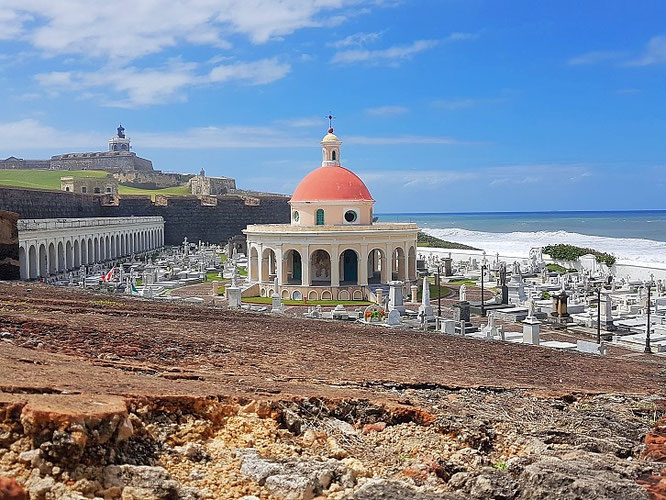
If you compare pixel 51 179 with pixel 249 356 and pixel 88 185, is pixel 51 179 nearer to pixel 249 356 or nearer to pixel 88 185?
pixel 88 185

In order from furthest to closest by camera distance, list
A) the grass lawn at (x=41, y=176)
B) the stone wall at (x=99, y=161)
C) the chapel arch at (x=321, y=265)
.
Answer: the stone wall at (x=99, y=161) < the grass lawn at (x=41, y=176) < the chapel arch at (x=321, y=265)

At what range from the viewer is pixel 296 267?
3903 centimetres

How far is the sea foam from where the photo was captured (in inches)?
3200

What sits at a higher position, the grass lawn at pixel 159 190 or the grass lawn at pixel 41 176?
the grass lawn at pixel 41 176

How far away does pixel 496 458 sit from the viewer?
4262mm

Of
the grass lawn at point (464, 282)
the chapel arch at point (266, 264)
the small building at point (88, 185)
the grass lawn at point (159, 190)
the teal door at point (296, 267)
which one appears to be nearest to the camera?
the chapel arch at point (266, 264)

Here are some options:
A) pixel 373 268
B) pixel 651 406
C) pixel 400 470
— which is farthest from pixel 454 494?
pixel 373 268

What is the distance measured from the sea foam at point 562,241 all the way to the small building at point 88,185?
148 ft

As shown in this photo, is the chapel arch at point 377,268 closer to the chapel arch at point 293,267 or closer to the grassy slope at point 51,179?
the chapel arch at point 293,267

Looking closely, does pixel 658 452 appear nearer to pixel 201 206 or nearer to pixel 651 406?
pixel 651 406

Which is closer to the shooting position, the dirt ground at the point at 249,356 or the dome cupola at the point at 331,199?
the dirt ground at the point at 249,356

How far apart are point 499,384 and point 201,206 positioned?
70.9 metres

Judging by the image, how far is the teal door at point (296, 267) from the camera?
38.9 meters

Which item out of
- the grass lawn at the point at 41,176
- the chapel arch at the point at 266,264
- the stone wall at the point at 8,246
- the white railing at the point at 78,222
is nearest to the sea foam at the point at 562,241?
the white railing at the point at 78,222
